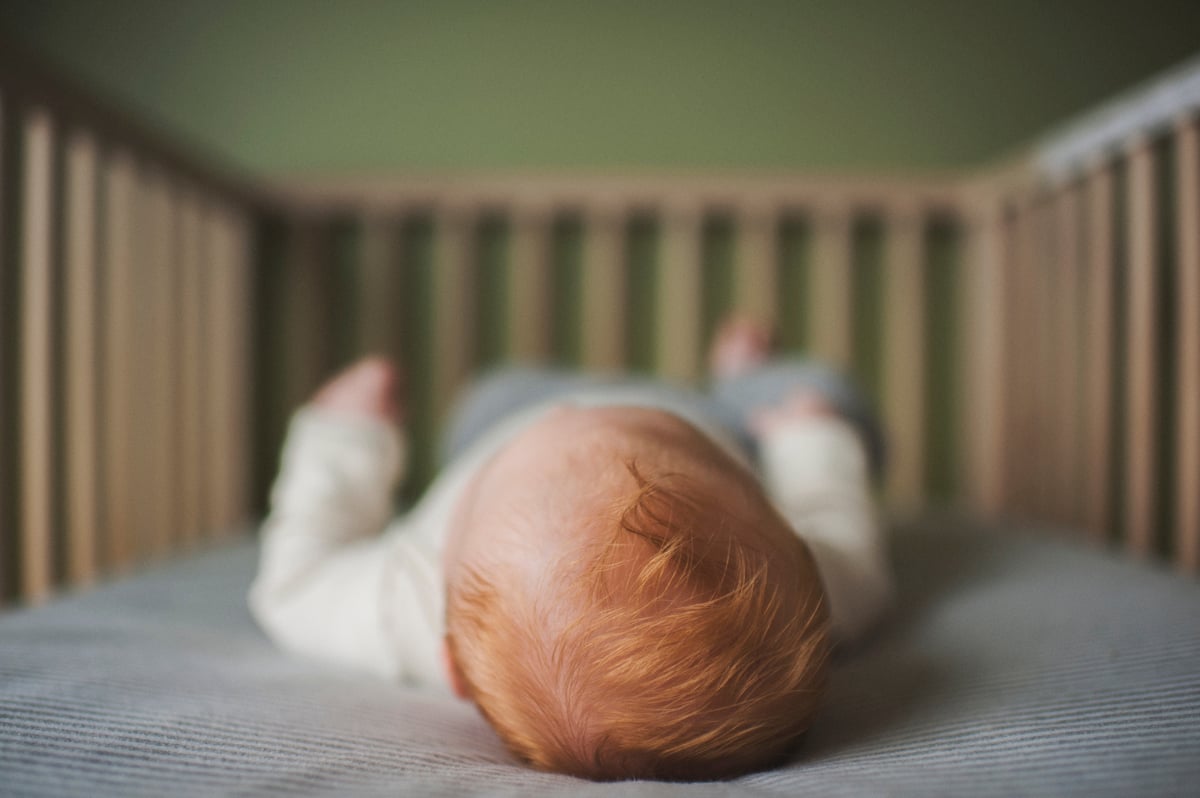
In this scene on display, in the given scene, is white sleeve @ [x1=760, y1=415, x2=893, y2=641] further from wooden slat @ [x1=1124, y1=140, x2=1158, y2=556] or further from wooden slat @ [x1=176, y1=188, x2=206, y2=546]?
wooden slat @ [x1=176, y1=188, x2=206, y2=546]

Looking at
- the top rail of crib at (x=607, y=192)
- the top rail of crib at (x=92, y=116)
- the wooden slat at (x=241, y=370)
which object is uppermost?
the top rail of crib at (x=92, y=116)

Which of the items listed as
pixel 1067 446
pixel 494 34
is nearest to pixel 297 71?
pixel 494 34

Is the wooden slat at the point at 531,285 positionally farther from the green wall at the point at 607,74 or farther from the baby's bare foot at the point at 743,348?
the baby's bare foot at the point at 743,348

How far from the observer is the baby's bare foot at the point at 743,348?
1125 millimetres

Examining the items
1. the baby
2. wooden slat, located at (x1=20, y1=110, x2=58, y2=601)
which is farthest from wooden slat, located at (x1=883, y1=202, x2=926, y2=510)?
wooden slat, located at (x1=20, y1=110, x2=58, y2=601)

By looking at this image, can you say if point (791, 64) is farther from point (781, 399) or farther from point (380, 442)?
point (380, 442)

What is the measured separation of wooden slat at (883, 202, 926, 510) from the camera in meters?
1.33

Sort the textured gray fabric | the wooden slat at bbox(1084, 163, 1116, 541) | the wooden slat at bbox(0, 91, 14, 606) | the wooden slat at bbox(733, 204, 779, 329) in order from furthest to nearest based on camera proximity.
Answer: the wooden slat at bbox(733, 204, 779, 329), the wooden slat at bbox(1084, 163, 1116, 541), the wooden slat at bbox(0, 91, 14, 606), the textured gray fabric

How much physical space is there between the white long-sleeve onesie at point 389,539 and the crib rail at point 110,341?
0.25 metres

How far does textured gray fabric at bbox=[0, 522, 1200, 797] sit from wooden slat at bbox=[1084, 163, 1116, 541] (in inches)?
13.2

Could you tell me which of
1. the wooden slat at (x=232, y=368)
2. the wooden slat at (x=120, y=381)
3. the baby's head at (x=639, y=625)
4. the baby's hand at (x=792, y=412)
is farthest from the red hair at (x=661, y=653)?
the wooden slat at (x=232, y=368)

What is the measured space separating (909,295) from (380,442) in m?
1.00

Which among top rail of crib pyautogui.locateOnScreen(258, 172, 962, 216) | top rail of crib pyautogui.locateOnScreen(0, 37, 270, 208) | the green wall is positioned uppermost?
the green wall

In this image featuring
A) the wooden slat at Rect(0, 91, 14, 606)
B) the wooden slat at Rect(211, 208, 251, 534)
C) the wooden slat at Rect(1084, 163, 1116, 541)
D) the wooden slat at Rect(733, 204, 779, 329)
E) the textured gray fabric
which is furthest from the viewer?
the wooden slat at Rect(733, 204, 779, 329)
